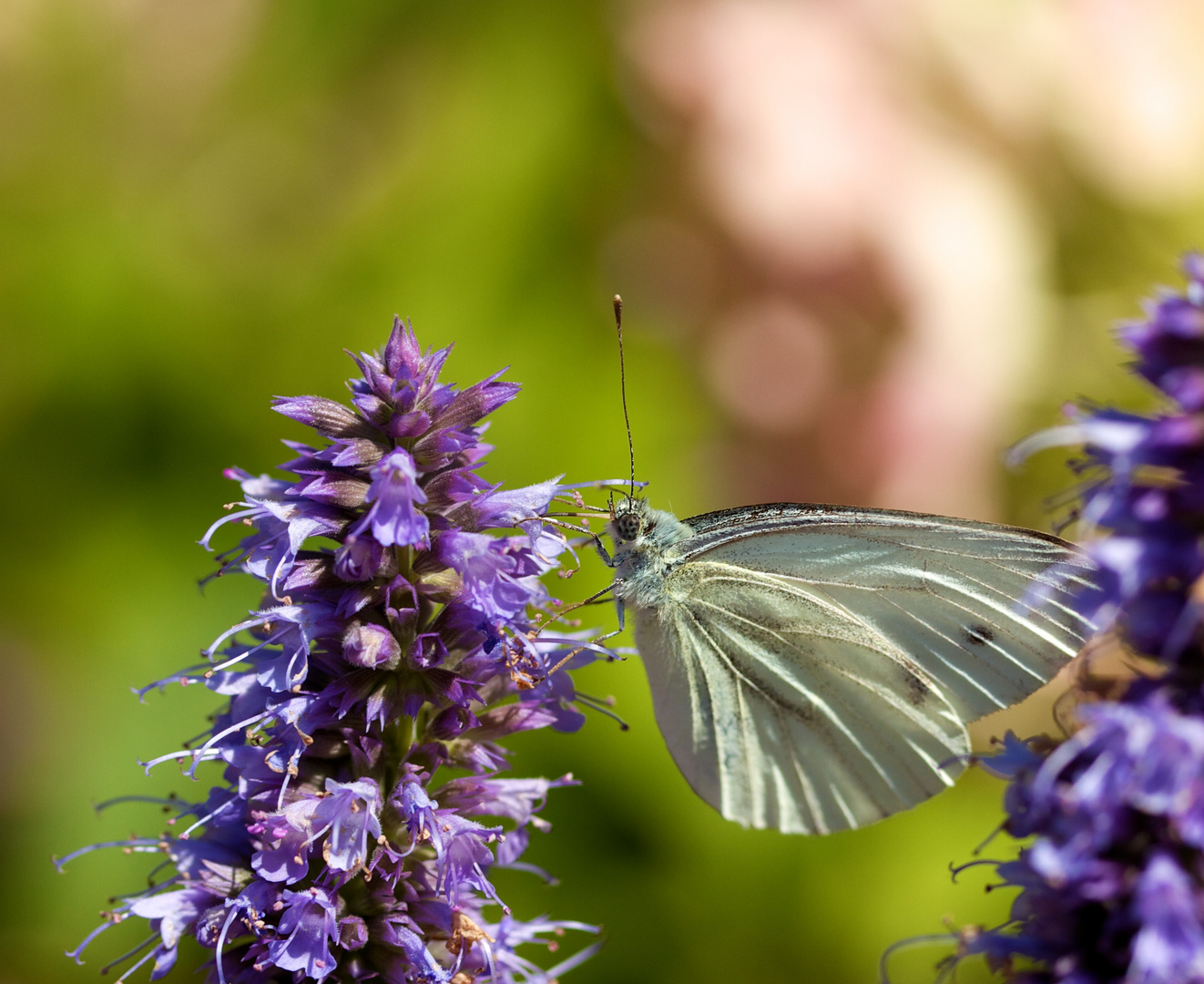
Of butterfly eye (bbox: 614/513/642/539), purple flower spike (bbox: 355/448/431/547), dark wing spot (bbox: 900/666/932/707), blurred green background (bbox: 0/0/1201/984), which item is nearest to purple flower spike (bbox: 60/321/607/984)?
purple flower spike (bbox: 355/448/431/547)

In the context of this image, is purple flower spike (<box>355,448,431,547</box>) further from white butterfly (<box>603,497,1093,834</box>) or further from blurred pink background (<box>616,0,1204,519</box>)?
blurred pink background (<box>616,0,1204,519</box>)

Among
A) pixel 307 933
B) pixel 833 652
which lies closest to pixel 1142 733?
pixel 307 933

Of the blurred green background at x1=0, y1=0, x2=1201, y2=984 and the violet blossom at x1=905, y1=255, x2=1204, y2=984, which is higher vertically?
the blurred green background at x1=0, y1=0, x2=1201, y2=984

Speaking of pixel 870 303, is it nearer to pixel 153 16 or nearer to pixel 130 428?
pixel 130 428

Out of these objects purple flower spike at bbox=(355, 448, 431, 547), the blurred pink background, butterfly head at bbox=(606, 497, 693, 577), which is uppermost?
the blurred pink background

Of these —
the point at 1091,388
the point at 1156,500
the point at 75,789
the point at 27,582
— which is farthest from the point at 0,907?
the point at 1091,388

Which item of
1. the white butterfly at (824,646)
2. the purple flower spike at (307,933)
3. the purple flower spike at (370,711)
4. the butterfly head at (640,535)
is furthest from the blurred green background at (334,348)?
the purple flower spike at (307,933)

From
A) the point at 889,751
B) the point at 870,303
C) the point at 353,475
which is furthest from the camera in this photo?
the point at 870,303
